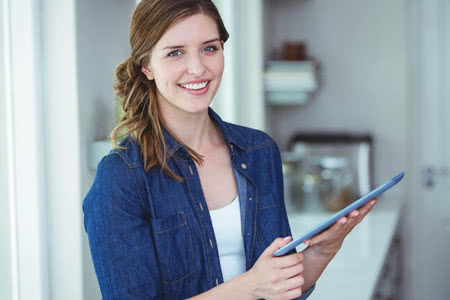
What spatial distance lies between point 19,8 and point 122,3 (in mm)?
496

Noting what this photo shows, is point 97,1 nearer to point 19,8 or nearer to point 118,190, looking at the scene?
point 19,8

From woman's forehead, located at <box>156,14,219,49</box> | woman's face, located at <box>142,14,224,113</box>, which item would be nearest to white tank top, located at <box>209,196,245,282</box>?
woman's face, located at <box>142,14,224,113</box>

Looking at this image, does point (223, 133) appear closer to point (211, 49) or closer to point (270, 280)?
point (211, 49)

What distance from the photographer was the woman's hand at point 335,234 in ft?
3.24

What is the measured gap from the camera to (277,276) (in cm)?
Result: 98

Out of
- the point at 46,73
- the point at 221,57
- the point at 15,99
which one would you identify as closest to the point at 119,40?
the point at 46,73

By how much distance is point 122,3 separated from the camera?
163 centimetres

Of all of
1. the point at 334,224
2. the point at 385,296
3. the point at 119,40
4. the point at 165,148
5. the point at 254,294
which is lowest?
the point at 385,296

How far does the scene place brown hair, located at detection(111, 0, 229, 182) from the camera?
40.5 inches

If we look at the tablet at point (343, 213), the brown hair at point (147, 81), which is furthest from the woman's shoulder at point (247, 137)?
the tablet at point (343, 213)

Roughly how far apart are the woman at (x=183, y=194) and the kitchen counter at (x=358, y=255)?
64 cm

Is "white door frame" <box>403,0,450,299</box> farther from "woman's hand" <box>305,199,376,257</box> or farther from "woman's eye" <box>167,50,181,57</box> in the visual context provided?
"woman's eye" <box>167,50,181,57</box>

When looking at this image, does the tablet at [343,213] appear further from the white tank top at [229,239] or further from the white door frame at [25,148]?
the white door frame at [25,148]

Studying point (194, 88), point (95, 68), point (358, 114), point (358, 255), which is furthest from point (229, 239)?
point (358, 114)
